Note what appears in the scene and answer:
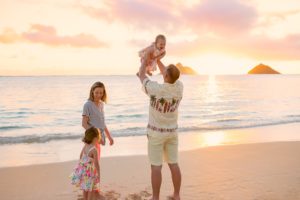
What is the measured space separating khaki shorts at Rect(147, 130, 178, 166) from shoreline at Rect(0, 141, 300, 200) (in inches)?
37.4

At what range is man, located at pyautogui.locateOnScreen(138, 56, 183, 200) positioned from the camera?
4.63m

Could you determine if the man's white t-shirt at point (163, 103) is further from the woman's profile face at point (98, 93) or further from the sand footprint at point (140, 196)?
the sand footprint at point (140, 196)

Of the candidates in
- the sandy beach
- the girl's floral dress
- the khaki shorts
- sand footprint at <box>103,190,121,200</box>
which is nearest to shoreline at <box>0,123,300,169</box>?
the sandy beach

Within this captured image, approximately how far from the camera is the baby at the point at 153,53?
4.56 metres

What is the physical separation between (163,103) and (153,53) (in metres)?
0.68

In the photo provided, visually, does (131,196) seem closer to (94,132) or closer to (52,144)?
(94,132)

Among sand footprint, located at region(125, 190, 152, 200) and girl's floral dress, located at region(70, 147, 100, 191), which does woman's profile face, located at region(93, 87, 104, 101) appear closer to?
girl's floral dress, located at region(70, 147, 100, 191)

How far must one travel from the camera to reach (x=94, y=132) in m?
4.83

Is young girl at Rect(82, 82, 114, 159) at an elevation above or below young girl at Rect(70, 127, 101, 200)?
above

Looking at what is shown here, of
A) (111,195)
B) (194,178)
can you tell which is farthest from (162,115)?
(194,178)

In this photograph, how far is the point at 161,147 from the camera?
4832 millimetres

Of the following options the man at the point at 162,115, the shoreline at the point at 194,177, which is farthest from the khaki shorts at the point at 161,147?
the shoreline at the point at 194,177

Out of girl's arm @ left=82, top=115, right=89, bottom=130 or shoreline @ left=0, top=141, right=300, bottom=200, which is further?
shoreline @ left=0, top=141, right=300, bottom=200

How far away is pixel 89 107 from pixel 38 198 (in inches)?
67.9
